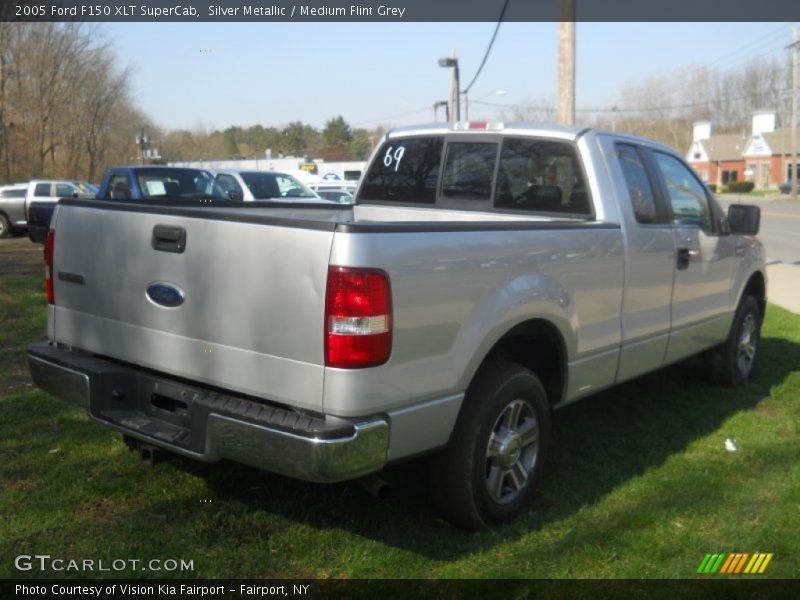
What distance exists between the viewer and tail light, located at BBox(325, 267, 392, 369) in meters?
3.11

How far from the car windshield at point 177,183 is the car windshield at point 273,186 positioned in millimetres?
2183

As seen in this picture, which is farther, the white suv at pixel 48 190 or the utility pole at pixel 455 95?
the utility pole at pixel 455 95

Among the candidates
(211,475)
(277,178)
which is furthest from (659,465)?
(277,178)

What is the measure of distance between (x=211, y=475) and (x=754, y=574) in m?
2.72

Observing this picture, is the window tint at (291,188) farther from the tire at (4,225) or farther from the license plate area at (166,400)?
the license plate area at (166,400)

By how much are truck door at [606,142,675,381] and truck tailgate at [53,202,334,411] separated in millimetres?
2283

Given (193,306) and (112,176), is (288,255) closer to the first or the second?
(193,306)

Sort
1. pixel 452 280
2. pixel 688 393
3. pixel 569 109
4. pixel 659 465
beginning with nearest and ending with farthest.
Answer: 1. pixel 452 280
2. pixel 659 465
3. pixel 688 393
4. pixel 569 109

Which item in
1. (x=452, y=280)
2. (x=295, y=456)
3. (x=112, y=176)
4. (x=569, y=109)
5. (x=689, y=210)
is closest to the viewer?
(x=295, y=456)

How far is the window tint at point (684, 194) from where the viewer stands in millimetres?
5629

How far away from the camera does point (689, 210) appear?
5797mm

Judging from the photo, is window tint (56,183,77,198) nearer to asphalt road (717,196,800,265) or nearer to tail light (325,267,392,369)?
asphalt road (717,196,800,265)

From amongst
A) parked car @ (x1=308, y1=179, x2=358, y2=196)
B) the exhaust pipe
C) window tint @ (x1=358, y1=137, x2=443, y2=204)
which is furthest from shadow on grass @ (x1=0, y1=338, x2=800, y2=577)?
parked car @ (x1=308, y1=179, x2=358, y2=196)

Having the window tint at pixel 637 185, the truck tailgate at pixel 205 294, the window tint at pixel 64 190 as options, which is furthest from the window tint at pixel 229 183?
the truck tailgate at pixel 205 294
